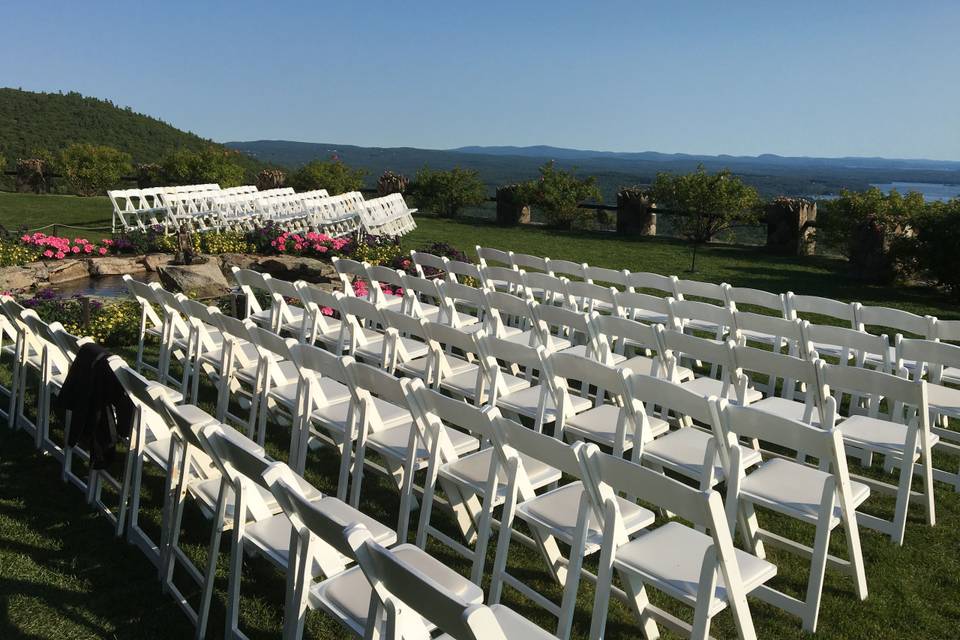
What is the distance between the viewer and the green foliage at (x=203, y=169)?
21.5 m

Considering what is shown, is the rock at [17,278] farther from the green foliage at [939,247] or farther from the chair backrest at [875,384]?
the green foliage at [939,247]

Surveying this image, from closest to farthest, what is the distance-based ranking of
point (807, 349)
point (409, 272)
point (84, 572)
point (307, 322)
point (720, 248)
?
point (84, 572) < point (807, 349) < point (307, 322) < point (409, 272) < point (720, 248)

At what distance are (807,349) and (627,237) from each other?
12760 mm

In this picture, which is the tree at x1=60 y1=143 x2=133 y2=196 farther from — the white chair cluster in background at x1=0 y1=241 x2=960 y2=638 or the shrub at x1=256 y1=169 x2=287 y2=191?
the white chair cluster in background at x1=0 y1=241 x2=960 y2=638

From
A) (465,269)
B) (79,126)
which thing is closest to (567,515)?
(465,269)

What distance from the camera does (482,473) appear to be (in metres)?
3.25

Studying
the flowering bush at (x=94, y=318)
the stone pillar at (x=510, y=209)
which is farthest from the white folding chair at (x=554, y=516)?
the stone pillar at (x=510, y=209)

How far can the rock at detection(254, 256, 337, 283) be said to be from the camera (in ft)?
31.5

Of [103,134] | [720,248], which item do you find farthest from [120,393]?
[103,134]

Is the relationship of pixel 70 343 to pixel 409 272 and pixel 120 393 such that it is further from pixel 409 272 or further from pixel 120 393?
pixel 409 272

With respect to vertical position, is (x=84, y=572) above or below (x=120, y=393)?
below

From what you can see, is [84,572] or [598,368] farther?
[598,368]

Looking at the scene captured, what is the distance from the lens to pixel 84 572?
3.21 metres

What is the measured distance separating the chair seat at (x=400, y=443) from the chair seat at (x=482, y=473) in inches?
6.4
